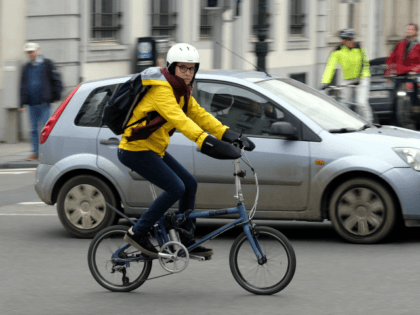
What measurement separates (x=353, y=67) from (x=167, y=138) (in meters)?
8.28

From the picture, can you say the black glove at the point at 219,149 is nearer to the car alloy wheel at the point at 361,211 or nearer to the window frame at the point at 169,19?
the car alloy wheel at the point at 361,211

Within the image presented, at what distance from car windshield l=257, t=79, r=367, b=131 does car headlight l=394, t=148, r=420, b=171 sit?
21.7 inches

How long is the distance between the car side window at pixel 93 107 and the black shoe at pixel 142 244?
2374mm

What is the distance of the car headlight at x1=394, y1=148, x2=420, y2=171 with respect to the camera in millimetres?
7285

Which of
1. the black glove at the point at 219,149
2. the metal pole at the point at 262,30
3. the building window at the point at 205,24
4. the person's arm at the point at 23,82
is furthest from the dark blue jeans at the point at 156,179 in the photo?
the building window at the point at 205,24

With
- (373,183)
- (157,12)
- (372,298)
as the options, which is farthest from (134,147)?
(157,12)

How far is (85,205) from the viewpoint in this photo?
26.2 feet

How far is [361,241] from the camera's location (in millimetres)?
7371

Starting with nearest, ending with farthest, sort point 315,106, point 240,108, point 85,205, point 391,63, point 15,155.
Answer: point 240,108 < point 315,106 < point 85,205 < point 391,63 < point 15,155

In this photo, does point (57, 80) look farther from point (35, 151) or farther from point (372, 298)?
point (372, 298)

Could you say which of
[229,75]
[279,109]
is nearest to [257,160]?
[279,109]

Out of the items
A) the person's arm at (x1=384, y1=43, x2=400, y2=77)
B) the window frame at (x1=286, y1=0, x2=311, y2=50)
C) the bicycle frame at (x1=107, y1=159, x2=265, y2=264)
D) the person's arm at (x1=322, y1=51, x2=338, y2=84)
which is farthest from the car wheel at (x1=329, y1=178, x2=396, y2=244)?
the window frame at (x1=286, y1=0, x2=311, y2=50)

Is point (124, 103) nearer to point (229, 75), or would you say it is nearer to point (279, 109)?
point (279, 109)

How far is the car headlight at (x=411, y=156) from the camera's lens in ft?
23.9
